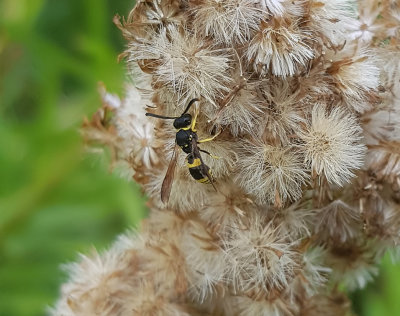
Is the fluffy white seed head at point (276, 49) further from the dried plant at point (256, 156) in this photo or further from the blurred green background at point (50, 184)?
the blurred green background at point (50, 184)

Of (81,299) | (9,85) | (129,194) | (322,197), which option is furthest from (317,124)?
(9,85)

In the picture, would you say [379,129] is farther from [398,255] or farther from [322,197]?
[398,255]

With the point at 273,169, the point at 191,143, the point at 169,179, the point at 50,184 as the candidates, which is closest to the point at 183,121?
the point at 191,143

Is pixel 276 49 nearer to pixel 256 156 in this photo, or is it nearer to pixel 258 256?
pixel 256 156

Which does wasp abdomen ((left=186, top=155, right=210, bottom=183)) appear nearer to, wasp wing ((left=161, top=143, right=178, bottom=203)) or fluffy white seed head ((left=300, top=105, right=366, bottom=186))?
wasp wing ((left=161, top=143, right=178, bottom=203))

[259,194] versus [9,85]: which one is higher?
[9,85]

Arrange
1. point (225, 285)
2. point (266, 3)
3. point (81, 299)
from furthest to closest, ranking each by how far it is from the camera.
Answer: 1. point (81, 299)
2. point (225, 285)
3. point (266, 3)
